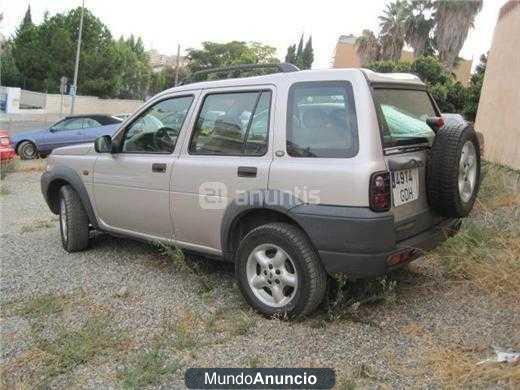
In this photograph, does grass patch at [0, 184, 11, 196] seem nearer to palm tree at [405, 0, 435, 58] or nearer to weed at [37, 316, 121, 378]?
weed at [37, 316, 121, 378]

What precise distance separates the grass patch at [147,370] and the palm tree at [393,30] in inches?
1386

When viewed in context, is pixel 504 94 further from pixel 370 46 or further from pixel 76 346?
pixel 370 46

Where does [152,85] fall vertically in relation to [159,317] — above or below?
above

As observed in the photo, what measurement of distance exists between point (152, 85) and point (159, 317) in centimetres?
6631

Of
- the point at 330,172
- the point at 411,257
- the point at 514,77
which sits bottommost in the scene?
the point at 411,257

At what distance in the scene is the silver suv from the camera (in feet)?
11.0

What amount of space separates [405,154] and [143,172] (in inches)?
88.3

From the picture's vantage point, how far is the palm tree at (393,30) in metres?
35.5

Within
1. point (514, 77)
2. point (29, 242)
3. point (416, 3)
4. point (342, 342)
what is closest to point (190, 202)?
point (342, 342)

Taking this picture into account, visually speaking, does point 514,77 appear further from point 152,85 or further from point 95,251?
point 152,85

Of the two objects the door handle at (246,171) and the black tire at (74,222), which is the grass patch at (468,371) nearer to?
the door handle at (246,171)

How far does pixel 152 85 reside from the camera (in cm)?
6719

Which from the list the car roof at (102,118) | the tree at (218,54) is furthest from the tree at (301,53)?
the car roof at (102,118)

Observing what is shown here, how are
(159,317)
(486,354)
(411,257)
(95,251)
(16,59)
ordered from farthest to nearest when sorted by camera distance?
(16,59)
(95,251)
(159,317)
(411,257)
(486,354)
